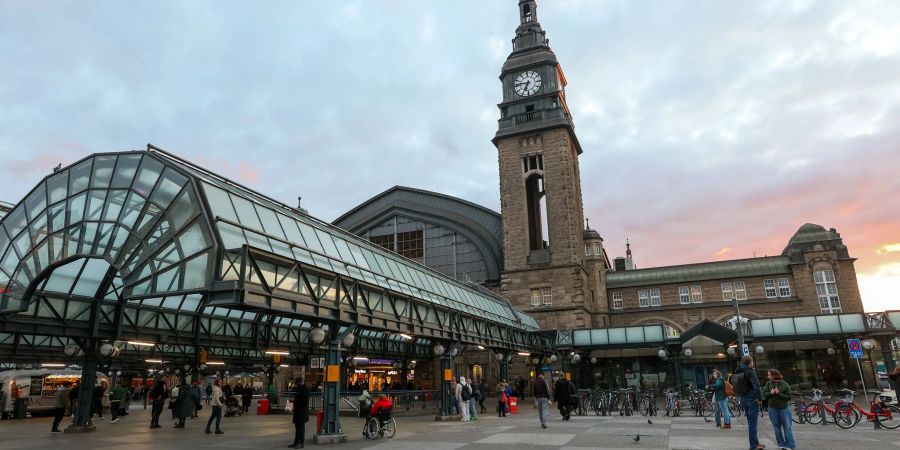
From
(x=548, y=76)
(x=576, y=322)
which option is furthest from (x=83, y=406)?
(x=548, y=76)

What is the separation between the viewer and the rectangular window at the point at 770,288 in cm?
5422

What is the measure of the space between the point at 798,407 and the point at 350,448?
15.8m

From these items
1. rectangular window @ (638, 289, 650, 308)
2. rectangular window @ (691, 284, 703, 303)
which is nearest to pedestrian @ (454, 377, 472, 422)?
rectangular window @ (638, 289, 650, 308)

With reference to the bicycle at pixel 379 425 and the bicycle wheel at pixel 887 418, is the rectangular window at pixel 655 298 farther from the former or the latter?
the bicycle at pixel 379 425

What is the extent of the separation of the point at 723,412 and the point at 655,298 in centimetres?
4116

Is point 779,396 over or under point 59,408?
over

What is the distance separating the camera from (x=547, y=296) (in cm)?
5353

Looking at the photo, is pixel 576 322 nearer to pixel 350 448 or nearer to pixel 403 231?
pixel 403 231

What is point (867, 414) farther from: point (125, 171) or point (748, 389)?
point (125, 171)

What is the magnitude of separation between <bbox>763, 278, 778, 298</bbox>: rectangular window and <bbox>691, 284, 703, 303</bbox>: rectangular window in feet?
19.2

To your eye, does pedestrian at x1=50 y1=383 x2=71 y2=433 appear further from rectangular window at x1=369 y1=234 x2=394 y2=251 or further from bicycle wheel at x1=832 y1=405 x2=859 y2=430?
rectangular window at x1=369 y1=234 x2=394 y2=251

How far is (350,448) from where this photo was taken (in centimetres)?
1510

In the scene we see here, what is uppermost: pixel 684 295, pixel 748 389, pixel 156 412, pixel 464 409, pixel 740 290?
pixel 740 290

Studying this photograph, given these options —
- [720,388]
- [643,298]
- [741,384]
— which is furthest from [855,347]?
[643,298]
